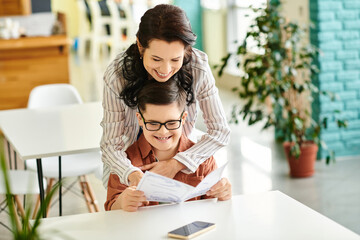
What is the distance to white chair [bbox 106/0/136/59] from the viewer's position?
11.1 meters

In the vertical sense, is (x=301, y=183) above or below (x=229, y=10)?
below

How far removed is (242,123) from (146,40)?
469cm

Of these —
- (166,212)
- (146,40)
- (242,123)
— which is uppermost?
(146,40)

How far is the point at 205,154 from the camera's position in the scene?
6.95 ft

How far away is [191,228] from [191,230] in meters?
0.02

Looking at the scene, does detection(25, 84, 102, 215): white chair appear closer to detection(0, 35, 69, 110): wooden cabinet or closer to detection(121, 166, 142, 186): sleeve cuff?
detection(121, 166, 142, 186): sleeve cuff

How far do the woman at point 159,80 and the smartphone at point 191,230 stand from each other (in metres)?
0.28

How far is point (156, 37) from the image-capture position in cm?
186

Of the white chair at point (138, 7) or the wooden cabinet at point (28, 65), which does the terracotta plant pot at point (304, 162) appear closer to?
the wooden cabinet at point (28, 65)

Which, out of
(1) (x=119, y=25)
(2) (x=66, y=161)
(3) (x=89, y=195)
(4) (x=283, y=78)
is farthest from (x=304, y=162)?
(1) (x=119, y=25)

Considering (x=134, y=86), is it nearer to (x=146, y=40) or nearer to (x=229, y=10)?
(x=146, y=40)

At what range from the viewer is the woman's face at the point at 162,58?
1868mm

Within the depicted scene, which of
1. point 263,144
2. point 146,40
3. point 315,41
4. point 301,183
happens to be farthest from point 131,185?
point 263,144

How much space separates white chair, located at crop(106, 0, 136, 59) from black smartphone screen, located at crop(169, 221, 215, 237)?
9437mm
